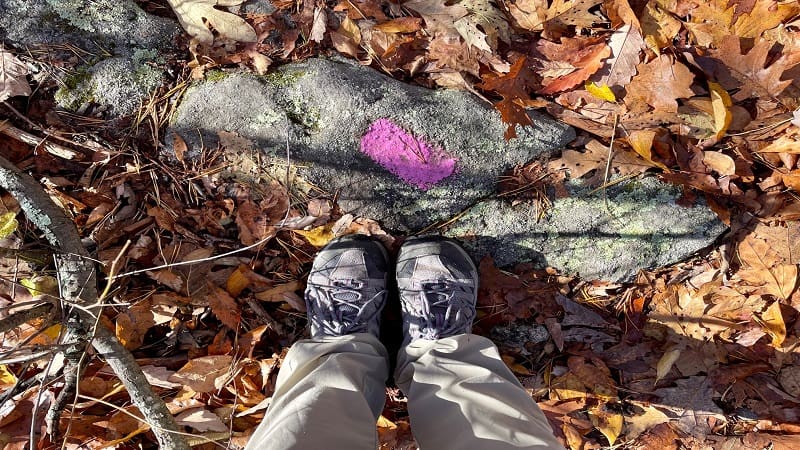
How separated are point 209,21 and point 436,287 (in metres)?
1.65

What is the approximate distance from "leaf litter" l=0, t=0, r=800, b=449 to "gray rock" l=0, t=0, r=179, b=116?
0.41 ft

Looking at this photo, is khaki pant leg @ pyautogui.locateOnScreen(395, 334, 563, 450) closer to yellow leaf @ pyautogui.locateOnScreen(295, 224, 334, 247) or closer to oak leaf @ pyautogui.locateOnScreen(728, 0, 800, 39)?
yellow leaf @ pyautogui.locateOnScreen(295, 224, 334, 247)

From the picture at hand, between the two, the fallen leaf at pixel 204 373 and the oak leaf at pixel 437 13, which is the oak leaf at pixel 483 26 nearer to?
the oak leaf at pixel 437 13

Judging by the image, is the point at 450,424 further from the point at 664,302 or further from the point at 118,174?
the point at 118,174

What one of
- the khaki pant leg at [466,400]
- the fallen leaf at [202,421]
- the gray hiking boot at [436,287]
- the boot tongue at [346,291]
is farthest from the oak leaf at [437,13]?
the fallen leaf at [202,421]

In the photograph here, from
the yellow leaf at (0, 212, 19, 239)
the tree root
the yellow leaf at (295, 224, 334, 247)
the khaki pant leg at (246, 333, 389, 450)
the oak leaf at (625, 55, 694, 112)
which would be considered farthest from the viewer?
the yellow leaf at (295, 224, 334, 247)

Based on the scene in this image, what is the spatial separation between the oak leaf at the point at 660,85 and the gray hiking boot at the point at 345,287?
142 cm

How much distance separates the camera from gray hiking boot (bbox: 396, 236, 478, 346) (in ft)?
7.90

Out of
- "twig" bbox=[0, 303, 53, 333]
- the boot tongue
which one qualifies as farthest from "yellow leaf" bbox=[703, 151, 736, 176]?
"twig" bbox=[0, 303, 53, 333]

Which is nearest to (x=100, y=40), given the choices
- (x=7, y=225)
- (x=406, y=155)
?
(x=7, y=225)

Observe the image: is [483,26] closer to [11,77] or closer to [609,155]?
[609,155]

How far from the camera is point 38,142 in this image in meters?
2.33

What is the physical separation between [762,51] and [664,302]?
1.22 m

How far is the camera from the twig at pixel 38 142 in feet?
7.60
